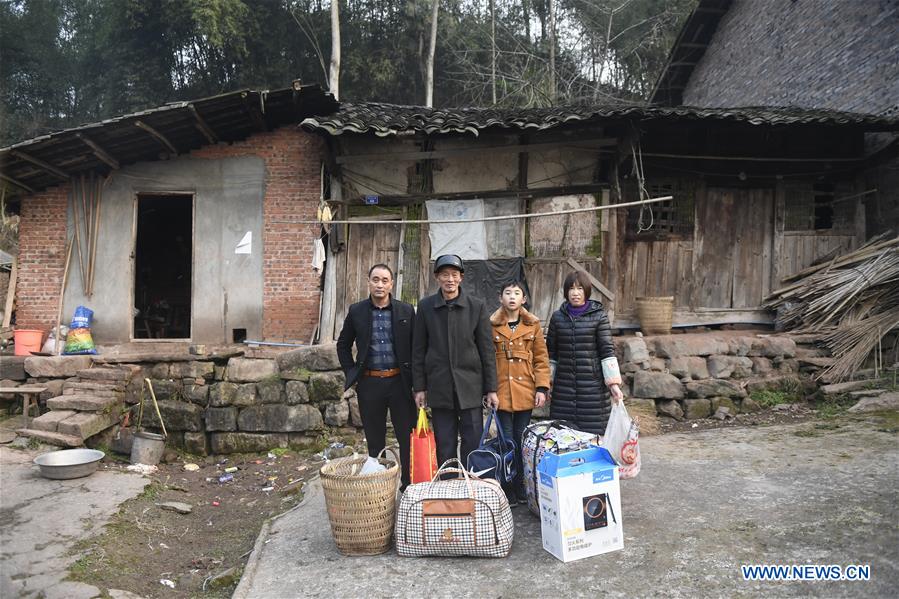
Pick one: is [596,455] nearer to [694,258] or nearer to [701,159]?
[694,258]

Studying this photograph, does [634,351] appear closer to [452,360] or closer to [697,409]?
[697,409]

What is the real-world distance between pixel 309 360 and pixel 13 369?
380cm

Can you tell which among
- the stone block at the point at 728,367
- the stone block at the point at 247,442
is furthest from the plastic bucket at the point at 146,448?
the stone block at the point at 728,367

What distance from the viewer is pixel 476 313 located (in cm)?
384

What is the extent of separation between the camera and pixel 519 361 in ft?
12.9

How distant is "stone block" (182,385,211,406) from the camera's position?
700cm

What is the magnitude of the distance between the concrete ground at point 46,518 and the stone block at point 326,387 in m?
2.09

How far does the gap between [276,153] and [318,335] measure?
2.70 meters

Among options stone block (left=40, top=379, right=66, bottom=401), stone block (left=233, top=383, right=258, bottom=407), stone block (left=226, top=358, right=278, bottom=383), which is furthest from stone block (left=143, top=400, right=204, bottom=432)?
stone block (left=40, top=379, right=66, bottom=401)

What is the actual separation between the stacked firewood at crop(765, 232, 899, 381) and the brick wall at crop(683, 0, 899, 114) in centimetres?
292

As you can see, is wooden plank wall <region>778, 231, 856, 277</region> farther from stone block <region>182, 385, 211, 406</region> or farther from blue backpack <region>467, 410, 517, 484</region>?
stone block <region>182, 385, 211, 406</region>

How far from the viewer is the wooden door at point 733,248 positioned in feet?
28.7

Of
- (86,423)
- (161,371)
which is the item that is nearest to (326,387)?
(161,371)

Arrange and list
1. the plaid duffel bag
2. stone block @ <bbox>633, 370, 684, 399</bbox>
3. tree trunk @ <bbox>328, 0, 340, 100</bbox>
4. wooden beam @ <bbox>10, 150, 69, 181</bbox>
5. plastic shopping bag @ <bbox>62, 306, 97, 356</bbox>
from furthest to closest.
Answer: tree trunk @ <bbox>328, 0, 340, 100</bbox> < plastic shopping bag @ <bbox>62, 306, 97, 356</bbox> < stone block @ <bbox>633, 370, 684, 399</bbox> < wooden beam @ <bbox>10, 150, 69, 181</bbox> < the plaid duffel bag
